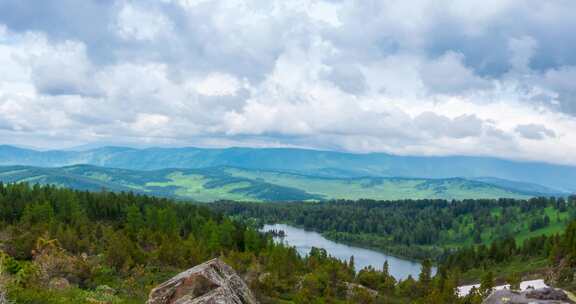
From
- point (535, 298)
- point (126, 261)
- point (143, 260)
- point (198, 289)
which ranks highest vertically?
point (198, 289)

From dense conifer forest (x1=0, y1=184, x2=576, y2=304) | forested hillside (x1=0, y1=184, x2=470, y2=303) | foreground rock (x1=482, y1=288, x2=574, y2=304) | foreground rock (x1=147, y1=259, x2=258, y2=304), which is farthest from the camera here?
foreground rock (x1=482, y1=288, x2=574, y2=304)

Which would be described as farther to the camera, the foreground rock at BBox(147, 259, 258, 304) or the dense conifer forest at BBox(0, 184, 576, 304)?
the dense conifer forest at BBox(0, 184, 576, 304)

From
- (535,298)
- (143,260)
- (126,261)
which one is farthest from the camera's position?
(143,260)

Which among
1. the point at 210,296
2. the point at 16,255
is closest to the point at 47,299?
the point at 210,296

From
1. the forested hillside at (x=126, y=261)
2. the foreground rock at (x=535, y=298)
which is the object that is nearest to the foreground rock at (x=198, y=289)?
the forested hillside at (x=126, y=261)

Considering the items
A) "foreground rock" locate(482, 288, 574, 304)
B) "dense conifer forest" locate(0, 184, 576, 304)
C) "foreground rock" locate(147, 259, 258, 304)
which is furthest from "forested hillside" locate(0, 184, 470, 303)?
"foreground rock" locate(482, 288, 574, 304)

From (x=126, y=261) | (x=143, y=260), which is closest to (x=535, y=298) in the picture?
(x=126, y=261)

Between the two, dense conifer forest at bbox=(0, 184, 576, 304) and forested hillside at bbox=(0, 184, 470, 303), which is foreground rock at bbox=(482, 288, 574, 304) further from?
forested hillside at bbox=(0, 184, 470, 303)

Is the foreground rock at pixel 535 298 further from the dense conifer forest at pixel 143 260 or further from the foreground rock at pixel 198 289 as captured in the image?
the foreground rock at pixel 198 289

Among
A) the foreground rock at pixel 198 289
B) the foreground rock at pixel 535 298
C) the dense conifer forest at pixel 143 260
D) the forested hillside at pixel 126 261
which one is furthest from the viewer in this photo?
the foreground rock at pixel 535 298

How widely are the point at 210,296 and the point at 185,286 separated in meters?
2.59

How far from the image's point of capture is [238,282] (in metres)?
28.1

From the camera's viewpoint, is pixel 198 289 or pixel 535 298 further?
pixel 535 298

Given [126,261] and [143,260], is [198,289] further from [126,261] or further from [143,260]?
[143,260]
